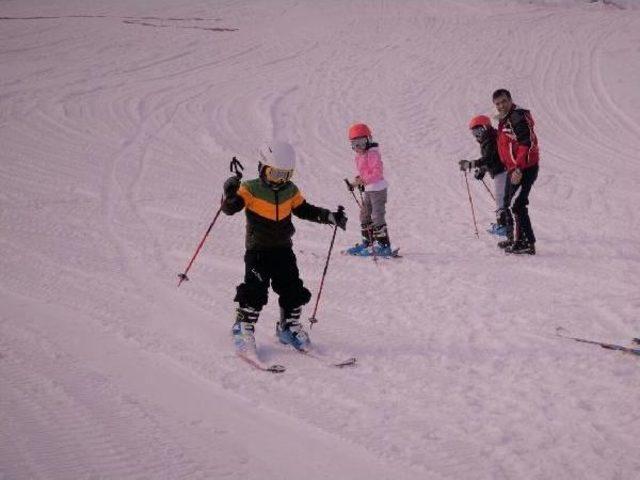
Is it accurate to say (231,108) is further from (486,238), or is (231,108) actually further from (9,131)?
(486,238)

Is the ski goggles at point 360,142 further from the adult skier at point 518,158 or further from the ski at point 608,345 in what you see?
the ski at point 608,345

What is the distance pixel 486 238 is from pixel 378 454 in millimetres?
5096

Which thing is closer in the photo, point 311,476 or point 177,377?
point 311,476

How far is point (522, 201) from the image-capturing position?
6930 mm

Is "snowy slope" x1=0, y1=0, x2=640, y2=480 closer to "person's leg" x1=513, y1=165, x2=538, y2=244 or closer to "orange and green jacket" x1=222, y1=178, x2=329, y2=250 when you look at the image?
"person's leg" x1=513, y1=165, x2=538, y2=244

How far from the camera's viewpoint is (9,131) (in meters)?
12.0

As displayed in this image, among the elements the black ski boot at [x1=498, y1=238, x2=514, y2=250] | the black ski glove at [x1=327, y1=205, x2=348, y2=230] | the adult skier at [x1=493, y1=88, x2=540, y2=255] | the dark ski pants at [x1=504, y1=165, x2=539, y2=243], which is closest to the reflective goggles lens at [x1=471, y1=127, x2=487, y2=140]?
the adult skier at [x1=493, y1=88, x2=540, y2=255]

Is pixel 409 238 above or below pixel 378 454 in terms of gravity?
above

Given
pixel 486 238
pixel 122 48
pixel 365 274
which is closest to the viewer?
pixel 365 274

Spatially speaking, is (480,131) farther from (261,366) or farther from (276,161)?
(261,366)

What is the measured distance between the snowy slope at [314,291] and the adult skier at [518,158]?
36cm

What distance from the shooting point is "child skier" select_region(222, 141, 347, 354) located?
14.4 feet

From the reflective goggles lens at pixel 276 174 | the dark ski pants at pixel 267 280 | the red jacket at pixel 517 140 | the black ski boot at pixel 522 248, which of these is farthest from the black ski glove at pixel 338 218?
the black ski boot at pixel 522 248

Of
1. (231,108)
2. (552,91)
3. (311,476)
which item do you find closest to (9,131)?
(231,108)
